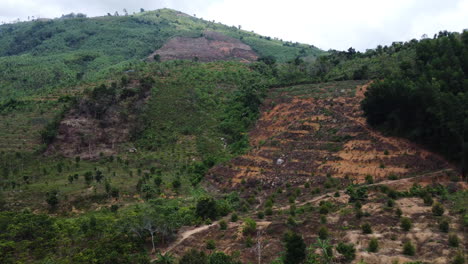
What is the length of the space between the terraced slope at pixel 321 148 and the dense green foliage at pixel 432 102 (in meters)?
1.42

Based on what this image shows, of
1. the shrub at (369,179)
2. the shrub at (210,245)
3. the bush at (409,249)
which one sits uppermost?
the shrub at (369,179)

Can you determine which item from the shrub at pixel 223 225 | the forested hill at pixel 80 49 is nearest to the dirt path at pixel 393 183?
the shrub at pixel 223 225

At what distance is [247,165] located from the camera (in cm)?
3622

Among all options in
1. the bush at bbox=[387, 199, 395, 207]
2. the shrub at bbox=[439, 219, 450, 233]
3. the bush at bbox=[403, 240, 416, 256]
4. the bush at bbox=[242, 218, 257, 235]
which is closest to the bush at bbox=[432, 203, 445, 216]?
the shrub at bbox=[439, 219, 450, 233]

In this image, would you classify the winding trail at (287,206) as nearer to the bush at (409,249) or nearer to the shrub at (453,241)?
the shrub at (453,241)

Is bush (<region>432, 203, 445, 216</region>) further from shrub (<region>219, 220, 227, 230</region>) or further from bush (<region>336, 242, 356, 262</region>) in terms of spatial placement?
shrub (<region>219, 220, 227, 230</region>)

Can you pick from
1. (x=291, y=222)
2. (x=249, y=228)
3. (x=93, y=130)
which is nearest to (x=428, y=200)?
(x=291, y=222)

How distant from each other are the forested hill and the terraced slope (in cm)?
4035

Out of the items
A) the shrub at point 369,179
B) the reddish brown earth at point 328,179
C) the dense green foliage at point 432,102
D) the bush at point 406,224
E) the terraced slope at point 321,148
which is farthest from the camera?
the terraced slope at point 321,148

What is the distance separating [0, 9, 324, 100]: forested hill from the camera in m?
73.5

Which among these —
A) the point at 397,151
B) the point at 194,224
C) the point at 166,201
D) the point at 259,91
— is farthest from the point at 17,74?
the point at 397,151

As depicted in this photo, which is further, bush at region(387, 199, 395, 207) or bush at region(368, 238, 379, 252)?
bush at region(387, 199, 395, 207)

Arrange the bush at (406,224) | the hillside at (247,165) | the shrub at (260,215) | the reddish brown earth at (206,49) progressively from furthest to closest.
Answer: the reddish brown earth at (206,49), the shrub at (260,215), the hillside at (247,165), the bush at (406,224)

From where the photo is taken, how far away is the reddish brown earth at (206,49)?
300ft
